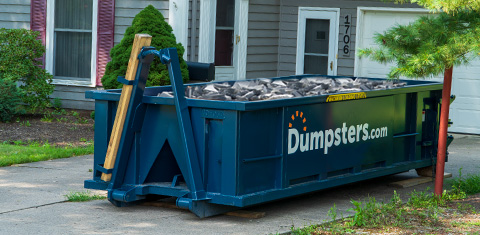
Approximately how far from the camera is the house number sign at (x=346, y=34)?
1529 cm

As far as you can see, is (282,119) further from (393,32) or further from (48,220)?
(48,220)

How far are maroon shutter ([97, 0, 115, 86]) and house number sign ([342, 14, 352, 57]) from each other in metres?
4.71

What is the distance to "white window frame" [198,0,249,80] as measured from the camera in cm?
1423

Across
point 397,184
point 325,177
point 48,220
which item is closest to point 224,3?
point 397,184

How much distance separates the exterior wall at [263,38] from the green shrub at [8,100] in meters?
4.80

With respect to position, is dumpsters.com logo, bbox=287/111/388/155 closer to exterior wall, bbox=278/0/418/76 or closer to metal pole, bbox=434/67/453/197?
metal pole, bbox=434/67/453/197

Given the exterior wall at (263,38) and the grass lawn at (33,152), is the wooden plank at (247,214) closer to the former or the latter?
the grass lawn at (33,152)

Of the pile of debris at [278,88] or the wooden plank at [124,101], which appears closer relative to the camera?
the wooden plank at [124,101]

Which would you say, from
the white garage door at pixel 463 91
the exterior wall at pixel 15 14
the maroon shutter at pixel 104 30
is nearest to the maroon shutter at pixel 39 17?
the exterior wall at pixel 15 14

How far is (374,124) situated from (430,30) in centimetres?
130

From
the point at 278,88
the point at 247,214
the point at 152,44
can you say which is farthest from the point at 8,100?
the point at 247,214

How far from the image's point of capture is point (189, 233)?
6570mm

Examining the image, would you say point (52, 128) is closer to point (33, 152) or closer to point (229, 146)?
point (33, 152)

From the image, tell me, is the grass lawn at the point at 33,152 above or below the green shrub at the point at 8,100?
below
